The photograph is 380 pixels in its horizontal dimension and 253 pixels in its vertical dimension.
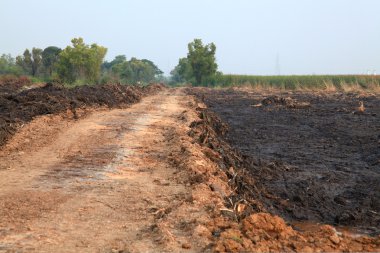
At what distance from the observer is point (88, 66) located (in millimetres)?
44125

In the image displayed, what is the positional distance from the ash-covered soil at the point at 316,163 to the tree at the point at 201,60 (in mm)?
53549

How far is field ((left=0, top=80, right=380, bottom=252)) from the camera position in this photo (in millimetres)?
4578

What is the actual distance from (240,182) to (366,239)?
10.2 ft

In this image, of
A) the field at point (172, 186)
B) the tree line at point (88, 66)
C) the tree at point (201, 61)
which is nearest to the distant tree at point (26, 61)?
the tree line at point (88, 66)

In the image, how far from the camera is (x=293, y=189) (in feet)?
28.9

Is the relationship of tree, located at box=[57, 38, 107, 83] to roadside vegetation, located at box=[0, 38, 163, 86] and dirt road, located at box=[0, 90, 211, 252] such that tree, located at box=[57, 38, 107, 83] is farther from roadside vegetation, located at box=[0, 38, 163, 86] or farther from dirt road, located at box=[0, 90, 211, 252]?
dirt road, located at box=[0, 90, 211, 252]

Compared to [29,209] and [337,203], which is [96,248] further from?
[337,203]

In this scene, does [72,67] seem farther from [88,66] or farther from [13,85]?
[13,85]

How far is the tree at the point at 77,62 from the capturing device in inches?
1673

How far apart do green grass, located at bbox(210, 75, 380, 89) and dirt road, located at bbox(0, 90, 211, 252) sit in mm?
31857

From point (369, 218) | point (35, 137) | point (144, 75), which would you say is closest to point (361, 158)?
point (369, 218)

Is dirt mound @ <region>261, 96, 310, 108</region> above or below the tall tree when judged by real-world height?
below

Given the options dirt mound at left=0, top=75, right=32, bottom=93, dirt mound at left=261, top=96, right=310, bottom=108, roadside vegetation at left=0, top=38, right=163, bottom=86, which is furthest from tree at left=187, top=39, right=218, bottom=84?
dirt mound at left=261, top=96, right=310, bottom=108

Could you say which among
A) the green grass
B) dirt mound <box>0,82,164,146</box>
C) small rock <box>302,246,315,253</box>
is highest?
dirt mound <box>0,82,164,146</box>
